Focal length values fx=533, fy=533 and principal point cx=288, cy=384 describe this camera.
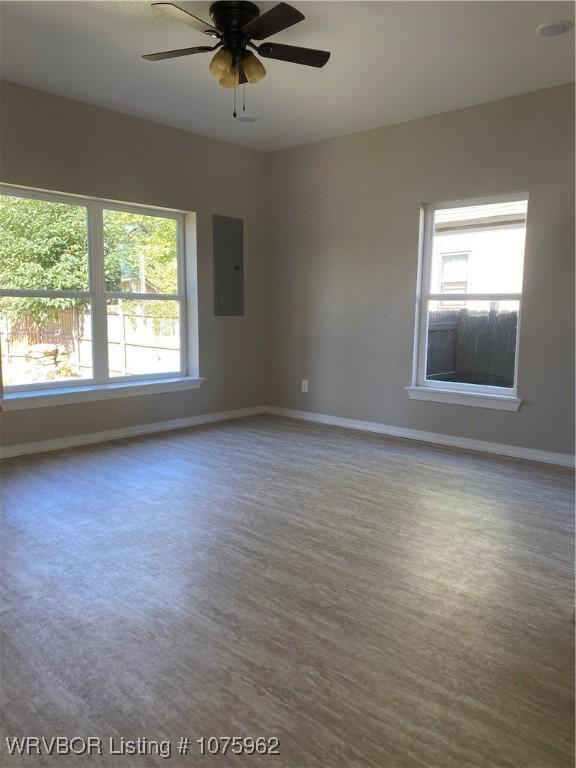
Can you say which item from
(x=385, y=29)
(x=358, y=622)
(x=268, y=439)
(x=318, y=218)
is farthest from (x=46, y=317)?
(x=358, y=622)

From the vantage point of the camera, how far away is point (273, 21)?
8.88 feet

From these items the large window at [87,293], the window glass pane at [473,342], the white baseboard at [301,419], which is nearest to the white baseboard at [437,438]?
the white baseboard at [301,419]

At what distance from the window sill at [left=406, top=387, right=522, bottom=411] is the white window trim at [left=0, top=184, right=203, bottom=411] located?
7.41 feet

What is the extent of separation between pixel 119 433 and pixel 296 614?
3.29m

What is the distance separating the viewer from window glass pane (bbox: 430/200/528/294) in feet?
14.6

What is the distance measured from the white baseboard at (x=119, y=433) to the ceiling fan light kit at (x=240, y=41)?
3049 mm

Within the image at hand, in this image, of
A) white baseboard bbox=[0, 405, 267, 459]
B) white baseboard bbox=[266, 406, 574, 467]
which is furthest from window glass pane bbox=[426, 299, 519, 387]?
white baseboard bbox=[0, 405, 267, 459]

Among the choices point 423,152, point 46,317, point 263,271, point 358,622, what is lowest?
point 358,622

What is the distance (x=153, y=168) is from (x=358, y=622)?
14.4 ft

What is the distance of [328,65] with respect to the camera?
3.69m

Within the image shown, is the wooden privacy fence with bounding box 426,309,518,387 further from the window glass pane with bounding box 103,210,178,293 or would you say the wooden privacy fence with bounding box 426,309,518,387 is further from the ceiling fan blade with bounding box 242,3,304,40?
the ceiling fan blade with bounding box 242,3,304,40

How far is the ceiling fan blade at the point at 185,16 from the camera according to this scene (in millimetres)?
2590

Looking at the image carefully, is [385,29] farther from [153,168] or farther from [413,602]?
[413,602]

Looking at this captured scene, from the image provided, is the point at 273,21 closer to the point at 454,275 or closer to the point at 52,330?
the point at 454,275
